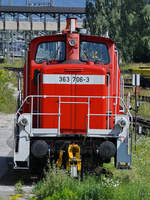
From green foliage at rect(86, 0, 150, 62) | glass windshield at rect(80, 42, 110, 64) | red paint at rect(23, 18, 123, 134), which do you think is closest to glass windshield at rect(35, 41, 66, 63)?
red paint at rect(23, 18, 123, 134)

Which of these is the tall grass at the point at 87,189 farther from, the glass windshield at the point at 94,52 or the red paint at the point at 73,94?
the glass windshield at the point at 94,52

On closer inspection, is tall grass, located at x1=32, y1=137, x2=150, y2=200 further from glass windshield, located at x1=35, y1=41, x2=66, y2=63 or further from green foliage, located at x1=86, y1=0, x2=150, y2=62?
green foliage, located at x1=86, y1=0, x2=150, y2=62

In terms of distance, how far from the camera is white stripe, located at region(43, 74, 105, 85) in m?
9.68

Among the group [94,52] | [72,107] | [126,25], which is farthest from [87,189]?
[126,25]

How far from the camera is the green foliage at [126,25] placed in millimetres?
61344

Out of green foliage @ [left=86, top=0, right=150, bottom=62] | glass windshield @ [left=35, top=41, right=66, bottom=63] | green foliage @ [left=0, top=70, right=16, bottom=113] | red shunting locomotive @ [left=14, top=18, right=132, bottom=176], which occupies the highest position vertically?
green foliage @ [left=86, top=0, right=150, bottom=62]

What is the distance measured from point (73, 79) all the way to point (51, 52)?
92 cm

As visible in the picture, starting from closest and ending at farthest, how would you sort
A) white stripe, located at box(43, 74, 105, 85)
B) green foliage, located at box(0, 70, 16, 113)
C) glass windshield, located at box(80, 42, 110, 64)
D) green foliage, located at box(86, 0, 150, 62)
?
1. white stripe, located at box(43, 74, 105, 85)
2. glass windshield, located at box(80, 42, 110, 64)
3. green foliage, located at box(0, 70, 16, 113)
4. green foliage, located at box(86, 0, 150, 62)

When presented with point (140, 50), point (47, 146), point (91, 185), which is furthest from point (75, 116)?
point (140, 50)

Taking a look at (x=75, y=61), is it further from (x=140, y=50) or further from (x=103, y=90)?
(x=140, y=50)

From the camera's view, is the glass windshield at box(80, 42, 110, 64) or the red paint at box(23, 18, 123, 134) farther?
the glass windshield at box(80, 42, 110, 64)

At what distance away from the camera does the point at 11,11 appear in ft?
223

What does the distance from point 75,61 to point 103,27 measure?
56.1 metres

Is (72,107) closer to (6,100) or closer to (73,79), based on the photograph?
(73,79)
